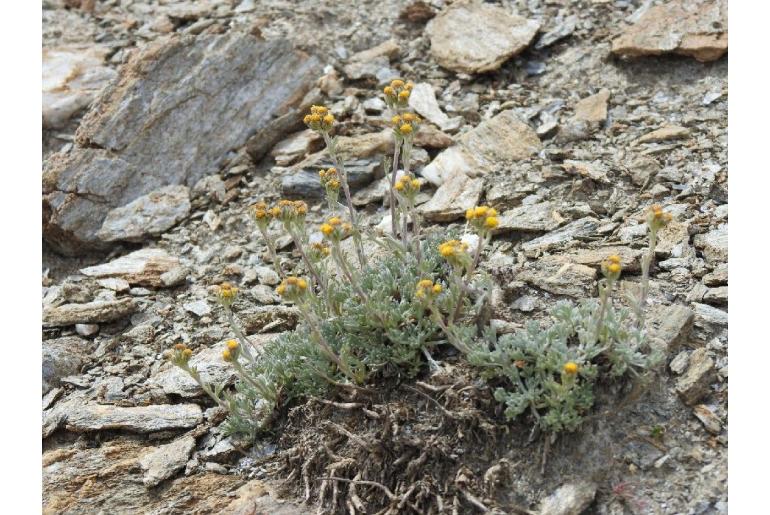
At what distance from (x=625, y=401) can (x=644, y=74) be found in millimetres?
3710

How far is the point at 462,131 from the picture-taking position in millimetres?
6809

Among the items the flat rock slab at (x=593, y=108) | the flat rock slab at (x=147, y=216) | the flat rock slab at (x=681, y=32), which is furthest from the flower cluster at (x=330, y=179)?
the flat rock slab at (x=681, y=32)

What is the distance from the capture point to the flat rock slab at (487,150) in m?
6.34

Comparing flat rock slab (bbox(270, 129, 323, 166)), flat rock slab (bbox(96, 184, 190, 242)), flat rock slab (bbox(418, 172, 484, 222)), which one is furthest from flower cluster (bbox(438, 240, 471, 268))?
flat rock slab (bbox(96, 184, 190, 242))

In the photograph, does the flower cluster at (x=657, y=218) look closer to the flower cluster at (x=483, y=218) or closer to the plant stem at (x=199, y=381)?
the flower cluster at (x=483, y=218)

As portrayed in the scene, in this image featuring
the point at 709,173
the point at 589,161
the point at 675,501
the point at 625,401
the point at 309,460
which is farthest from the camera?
the point at 589,161

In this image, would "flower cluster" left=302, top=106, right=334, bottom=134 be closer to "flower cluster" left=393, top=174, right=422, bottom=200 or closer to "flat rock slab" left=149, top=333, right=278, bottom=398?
"flower cluster" left=393, top=174, right=422, bottom=200

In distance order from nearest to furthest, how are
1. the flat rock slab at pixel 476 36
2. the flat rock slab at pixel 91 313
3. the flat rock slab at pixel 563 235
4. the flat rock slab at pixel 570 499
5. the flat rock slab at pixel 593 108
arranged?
the flat rock slab at pixel 570 499 → the flat rock slab at pixel 563 235 → the flat rock slab at pixel 91 313 → the flat rock slab at pixel 593 108 → the flat rock slab at pixel 476 36

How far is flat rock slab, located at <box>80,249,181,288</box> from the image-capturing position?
625 centimetres

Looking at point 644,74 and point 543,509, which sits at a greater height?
point 644,74

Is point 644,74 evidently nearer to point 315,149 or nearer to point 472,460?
point 315,149

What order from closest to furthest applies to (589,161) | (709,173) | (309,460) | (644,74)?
(309,460)
(709,173)
(589,161)
(644,74)

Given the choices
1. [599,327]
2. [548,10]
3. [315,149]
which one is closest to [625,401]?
[599,327]

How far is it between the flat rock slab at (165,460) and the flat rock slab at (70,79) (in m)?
4.31
